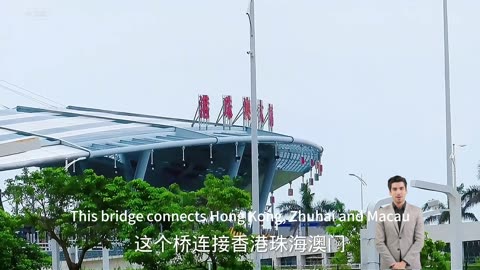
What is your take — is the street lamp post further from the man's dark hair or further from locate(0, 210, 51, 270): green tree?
locate(0, 210, 51, 270): green tree

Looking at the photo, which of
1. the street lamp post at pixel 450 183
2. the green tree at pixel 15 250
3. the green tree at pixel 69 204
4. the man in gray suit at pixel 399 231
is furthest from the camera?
the green tree at pixel 15 250

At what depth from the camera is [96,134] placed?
5997 cm

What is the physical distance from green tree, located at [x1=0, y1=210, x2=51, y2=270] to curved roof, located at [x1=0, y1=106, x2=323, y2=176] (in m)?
19.3

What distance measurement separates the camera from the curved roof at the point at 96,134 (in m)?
53.9

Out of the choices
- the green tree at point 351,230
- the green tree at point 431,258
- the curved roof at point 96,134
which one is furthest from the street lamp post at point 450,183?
the curved roof at point 96,134

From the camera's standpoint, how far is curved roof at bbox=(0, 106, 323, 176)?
5391cm

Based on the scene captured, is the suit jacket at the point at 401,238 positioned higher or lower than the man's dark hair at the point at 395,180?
lower

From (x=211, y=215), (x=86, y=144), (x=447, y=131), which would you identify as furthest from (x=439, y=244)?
(x=86, y=144)

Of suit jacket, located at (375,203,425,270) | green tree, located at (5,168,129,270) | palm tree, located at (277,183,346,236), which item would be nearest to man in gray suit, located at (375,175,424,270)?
suit jacket, located at (375,203,425,270)

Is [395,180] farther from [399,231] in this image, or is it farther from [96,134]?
[96,134]

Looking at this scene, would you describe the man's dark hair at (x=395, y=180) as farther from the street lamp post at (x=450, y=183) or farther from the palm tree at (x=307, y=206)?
the palm tree at (x=307, y=206)

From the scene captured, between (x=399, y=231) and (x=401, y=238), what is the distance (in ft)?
0.16

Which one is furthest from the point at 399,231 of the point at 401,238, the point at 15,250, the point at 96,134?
the point at 96,134

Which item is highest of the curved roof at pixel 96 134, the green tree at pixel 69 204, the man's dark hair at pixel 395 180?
the curved roof at pixel 96 134
